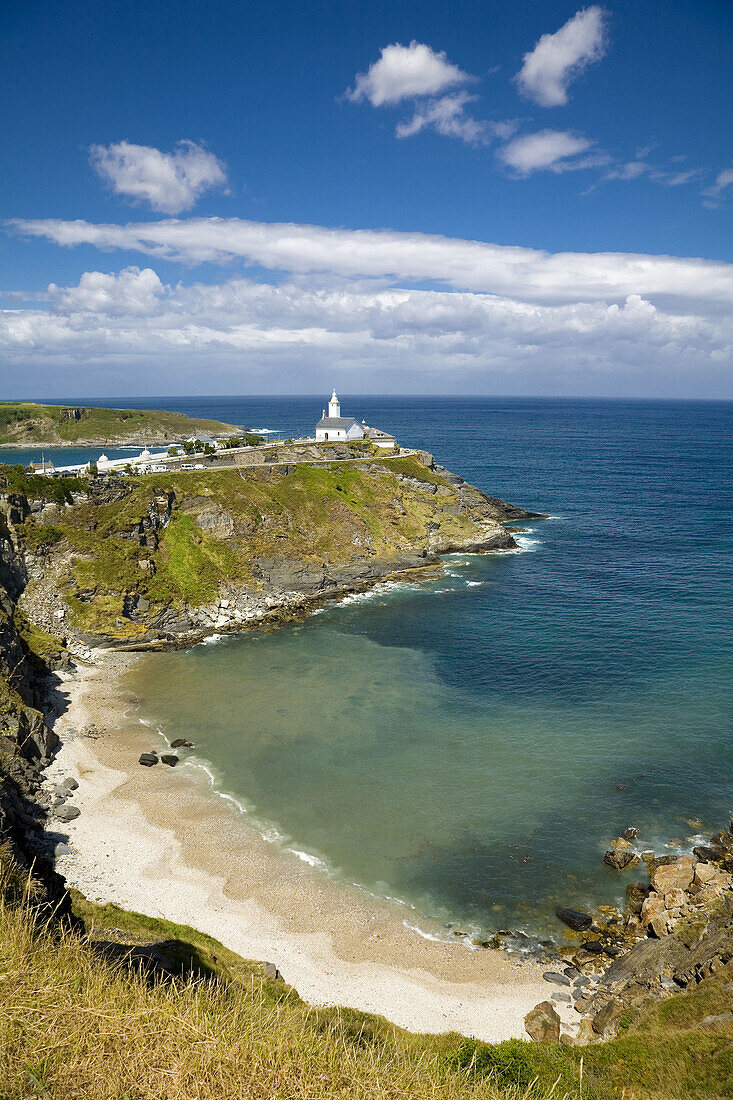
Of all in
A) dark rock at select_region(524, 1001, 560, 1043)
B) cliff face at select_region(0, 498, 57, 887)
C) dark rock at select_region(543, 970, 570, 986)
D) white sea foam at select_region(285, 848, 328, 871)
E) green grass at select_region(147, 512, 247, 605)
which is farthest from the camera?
green grass at select_region(147, 512, 247, 605)

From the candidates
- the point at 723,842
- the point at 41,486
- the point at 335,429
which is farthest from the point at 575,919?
the point at 335,429

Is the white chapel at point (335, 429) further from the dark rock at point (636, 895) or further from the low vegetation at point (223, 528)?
the dark rock at point (636, 895)

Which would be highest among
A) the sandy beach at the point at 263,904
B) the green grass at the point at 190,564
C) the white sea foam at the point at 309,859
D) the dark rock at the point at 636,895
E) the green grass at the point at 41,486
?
the green grass at the point at 41,486

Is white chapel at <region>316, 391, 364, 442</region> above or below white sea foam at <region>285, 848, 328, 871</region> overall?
above

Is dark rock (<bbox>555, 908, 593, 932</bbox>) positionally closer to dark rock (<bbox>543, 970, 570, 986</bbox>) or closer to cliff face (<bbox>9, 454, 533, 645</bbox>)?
dark rock (<bbox>543, 970, 570, 986</bbox>)

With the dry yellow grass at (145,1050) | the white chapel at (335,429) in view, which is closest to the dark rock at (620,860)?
the dry yellow grass at (145,1050)

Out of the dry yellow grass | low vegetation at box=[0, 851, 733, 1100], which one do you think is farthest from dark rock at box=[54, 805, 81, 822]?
the dry yellow grass
